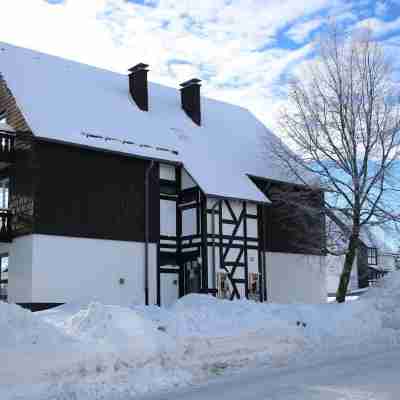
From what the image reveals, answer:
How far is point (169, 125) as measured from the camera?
26141 mm

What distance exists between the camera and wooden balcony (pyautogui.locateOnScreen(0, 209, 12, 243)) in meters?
21.1

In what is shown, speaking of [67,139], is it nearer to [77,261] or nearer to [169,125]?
[77,261]

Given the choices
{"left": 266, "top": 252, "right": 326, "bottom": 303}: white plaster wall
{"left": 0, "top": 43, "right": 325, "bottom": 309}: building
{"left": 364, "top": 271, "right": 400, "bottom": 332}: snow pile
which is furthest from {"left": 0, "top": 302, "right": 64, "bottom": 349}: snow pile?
{"left": 266, "top": 252, "right": 326, "bottom": 303}: white plaster wall

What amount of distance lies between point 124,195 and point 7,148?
451 centimetres

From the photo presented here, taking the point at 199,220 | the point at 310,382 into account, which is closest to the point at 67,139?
the point at 199,220

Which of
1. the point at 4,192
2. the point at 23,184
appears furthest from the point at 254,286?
the point at 4,192

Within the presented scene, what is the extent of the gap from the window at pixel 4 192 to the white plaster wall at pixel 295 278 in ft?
38.1

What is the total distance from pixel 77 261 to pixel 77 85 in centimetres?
781

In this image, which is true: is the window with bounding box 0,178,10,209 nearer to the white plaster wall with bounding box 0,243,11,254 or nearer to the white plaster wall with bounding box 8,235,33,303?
the white plaster wall with bounding box 0,243,11,254

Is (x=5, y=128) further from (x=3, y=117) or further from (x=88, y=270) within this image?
(x=88, y=270)

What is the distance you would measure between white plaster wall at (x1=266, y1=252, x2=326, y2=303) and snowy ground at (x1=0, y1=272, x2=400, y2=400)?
10374 millimetres

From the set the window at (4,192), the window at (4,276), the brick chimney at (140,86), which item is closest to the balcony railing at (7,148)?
the window at (4,192)

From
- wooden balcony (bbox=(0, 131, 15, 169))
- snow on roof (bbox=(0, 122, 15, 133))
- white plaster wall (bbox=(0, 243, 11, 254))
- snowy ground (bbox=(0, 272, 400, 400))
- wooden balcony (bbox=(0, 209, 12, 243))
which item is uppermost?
snow on roof (bbox=(0, 122, 15, 133))

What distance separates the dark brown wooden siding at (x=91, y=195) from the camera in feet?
68.3
